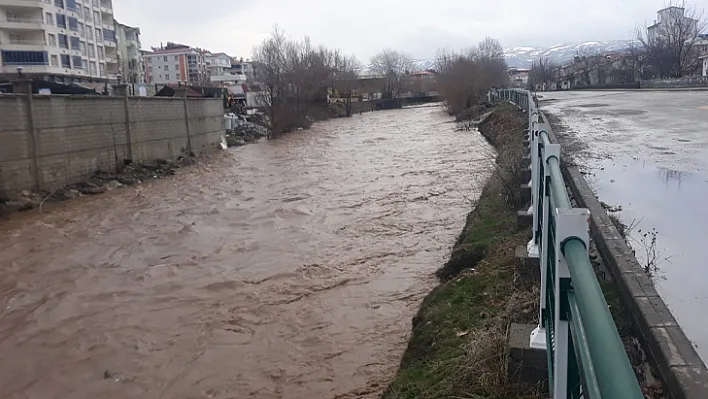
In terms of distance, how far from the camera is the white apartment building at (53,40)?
5525cm

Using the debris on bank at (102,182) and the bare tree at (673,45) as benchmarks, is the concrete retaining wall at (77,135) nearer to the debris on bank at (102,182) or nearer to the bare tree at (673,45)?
the debris on bank at (102,182)

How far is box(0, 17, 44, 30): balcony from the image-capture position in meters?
54.3

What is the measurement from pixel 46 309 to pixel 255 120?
4442 cm

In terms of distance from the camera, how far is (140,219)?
16.6 metres

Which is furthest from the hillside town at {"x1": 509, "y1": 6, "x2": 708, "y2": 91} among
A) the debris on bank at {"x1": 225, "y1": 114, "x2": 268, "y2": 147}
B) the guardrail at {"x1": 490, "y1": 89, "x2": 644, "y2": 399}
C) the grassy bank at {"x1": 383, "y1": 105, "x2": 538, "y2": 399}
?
the guardrail at {"x1": 490, "y1": 89, "x2": 644, "y2": 399}

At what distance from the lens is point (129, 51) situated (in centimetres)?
8944

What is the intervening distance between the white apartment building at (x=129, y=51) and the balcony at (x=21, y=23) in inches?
947

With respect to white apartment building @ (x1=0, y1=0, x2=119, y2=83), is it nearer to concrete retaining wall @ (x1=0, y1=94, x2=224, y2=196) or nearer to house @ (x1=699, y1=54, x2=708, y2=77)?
concrete retaining wall @ (x1=0, y1=94, x2=224, y2=196)

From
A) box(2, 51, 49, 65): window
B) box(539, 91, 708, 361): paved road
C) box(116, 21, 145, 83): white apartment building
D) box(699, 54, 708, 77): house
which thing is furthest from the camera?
box(116, 21, 145, 83): white apartment building

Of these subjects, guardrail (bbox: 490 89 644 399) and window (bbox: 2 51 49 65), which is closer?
guardrail (bbox: 490 89 644 399)

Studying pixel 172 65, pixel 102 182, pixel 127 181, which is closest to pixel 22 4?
pixel 127 181

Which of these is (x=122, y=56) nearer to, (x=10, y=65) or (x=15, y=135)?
(x=10, y=65)

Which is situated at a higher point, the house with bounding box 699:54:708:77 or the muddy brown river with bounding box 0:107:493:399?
the house with bounding box 699:54:708:77

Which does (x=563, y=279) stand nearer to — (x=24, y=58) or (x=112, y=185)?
(x=112, y=185)
